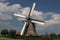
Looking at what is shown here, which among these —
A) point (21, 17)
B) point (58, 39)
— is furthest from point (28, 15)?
point (58, 39)

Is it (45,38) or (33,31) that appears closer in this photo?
(45,38)

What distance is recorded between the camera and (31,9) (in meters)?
65.2

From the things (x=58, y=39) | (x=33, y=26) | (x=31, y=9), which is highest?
(x=31, y=9)

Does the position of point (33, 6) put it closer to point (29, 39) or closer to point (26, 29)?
point (26, 29)

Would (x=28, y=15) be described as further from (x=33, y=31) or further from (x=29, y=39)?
(x=29, y=39)

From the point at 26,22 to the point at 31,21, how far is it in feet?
4.99

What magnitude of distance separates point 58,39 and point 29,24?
74.1 ft

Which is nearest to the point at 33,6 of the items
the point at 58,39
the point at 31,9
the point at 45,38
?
the point at 31,9

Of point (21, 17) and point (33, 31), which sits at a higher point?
point (21, 17)

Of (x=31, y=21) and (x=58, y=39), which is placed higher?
(x=31, y=21)

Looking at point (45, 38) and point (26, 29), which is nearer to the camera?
point (45, 38)

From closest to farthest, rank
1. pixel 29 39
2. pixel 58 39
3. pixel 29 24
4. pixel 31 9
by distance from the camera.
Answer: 1. pixel 29 39
2. pixel 58 39
3. pixel 29 24
4. pixel 31 9

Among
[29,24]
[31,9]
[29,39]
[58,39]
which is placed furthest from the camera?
[31,9]

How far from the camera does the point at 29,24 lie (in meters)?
60.1
